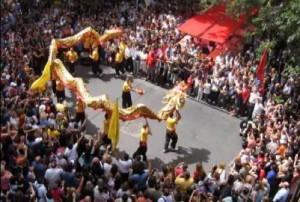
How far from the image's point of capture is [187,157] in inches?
723

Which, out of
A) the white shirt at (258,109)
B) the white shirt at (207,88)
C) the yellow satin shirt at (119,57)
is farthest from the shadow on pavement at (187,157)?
the yellow satin shirt at (119,57)

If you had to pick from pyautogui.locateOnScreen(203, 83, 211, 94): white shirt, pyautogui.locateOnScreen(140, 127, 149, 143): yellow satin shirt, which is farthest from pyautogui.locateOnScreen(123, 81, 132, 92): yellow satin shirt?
pyautogui.locateOnScreen(140, 127, 149, 143): yellow satin shirt

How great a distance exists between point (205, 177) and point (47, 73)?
6538 millimetres

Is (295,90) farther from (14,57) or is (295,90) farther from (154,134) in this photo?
(14,57)

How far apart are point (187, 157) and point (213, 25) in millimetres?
7640

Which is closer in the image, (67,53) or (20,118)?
(20,118)

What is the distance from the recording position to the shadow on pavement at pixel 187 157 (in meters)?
17.9

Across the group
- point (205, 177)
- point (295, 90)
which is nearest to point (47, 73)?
point (205, 177)

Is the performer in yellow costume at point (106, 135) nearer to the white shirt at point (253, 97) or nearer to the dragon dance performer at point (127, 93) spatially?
the dragon dance performer at point (127, 93)

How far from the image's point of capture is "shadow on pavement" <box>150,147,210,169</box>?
58.8 ft

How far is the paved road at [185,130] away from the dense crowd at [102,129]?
52 centimetres

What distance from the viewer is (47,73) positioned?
1912cm

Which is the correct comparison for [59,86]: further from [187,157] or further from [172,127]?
[187,157]

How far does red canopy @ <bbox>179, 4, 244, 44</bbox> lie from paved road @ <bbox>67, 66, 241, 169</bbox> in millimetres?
3133
